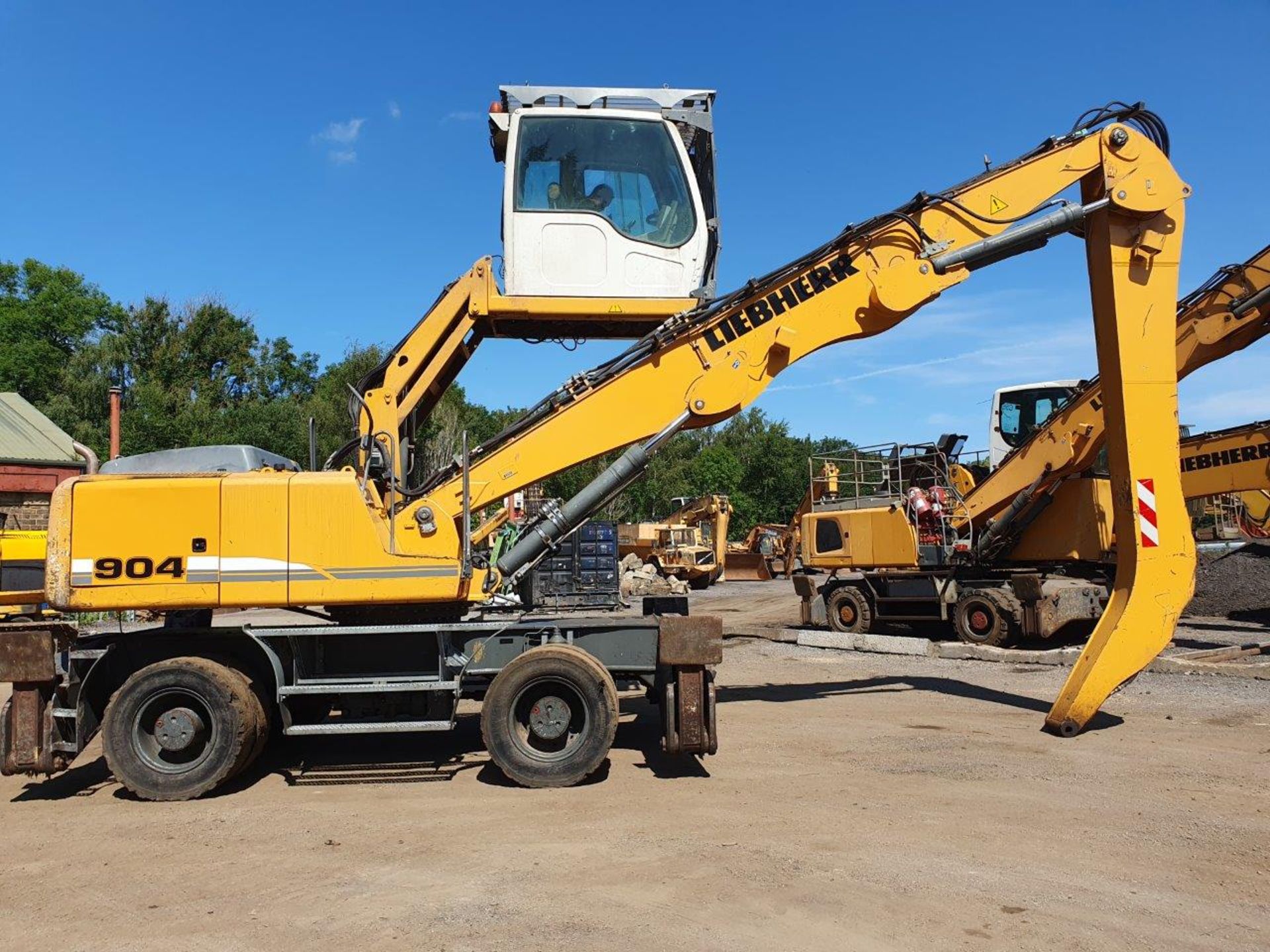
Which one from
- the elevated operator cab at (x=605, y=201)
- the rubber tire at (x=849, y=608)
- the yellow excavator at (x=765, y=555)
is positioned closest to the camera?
the elevated operator cab at (x=605, y=201)

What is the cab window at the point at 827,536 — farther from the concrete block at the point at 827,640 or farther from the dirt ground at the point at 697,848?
the dirt ground at the point at 697,848

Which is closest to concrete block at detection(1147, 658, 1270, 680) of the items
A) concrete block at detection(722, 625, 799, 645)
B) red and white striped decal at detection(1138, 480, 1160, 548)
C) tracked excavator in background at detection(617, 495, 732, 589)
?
red and white striped decal at detection(1138, 480, 1160, 548)

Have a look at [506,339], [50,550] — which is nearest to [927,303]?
[506,339]

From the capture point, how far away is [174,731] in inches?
265

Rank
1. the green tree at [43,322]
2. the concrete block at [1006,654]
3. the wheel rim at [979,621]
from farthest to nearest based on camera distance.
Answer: the green tree at [43,322] < the wheel rim at [979,621] < the concrete block at [1006,654]

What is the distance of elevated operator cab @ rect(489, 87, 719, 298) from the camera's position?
7.46m

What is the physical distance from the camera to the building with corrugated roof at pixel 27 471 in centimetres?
2569

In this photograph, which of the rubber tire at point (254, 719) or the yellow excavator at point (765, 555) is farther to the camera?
the yellow excavator at point (765, 555)

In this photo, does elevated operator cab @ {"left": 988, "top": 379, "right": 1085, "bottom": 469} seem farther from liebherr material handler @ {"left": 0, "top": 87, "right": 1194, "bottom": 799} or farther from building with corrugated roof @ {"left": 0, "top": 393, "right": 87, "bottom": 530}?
building with corrugated roof @ {"left": 0, "top": 393, "right": 87, "bottom": 530}

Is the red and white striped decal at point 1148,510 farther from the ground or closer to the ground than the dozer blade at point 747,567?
farther from the ground

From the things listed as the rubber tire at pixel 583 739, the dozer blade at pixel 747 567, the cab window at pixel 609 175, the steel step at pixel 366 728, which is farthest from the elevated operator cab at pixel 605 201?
the dozer blade at pixel 747 567

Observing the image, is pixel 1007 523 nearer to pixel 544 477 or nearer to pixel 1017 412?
pixel 1017 412

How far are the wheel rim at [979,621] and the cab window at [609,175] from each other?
Result: 31.6 ft

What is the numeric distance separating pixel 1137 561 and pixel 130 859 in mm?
8011
